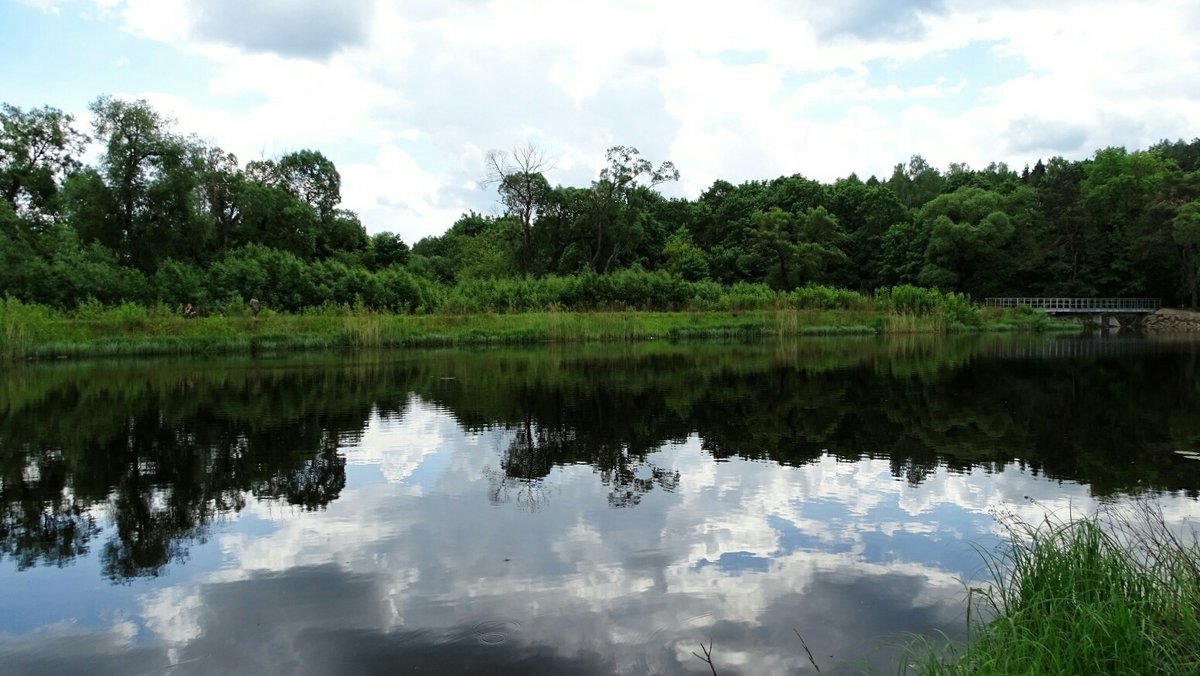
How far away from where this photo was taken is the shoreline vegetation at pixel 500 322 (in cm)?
2810

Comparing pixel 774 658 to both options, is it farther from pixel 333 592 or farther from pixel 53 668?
pixel 53 668

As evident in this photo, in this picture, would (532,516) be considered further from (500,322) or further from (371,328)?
(500,322)

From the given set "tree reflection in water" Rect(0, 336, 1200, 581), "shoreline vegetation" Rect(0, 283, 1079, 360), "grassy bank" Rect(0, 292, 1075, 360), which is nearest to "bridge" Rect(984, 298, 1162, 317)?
"shoreline vegetation" Rect(0, 283, 1079, 360)

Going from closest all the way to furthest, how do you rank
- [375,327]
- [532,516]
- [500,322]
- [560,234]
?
[532,516]
[375,327]
[500,322]
[560,234]

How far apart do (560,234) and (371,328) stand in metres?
30.8

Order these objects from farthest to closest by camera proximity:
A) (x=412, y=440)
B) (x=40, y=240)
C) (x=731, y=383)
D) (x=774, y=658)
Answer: (x=40, y=240), (x=731, y=383), (x=412, y=440), (x=774, y=658)

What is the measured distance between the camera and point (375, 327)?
31.0 metres

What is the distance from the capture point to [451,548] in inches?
265

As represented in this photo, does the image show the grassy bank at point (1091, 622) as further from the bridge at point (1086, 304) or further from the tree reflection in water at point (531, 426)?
the bridge at point (1086, 304)

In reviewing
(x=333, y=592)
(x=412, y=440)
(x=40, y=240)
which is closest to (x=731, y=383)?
(x=412, y=440)

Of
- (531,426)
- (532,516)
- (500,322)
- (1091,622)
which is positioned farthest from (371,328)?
(1091,622)

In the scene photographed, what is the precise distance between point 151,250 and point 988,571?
41487mm

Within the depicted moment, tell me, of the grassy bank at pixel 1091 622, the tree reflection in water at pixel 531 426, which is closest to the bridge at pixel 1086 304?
the tree reflection in water at pixel 531 426

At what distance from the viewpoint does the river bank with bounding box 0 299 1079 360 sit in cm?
2733
